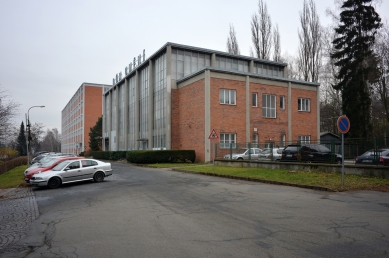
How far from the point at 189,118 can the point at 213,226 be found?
27.4 meters

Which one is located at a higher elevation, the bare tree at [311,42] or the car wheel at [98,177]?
the bare tree at [311,42]

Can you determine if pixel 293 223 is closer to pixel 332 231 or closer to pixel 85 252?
pixel 332 231

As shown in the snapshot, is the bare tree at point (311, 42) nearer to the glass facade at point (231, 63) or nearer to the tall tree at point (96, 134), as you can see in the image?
the glass facade at point (231, 63)

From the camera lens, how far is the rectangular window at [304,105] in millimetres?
38903

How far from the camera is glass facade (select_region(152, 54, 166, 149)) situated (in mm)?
39031

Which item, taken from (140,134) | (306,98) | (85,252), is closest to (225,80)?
(306,98)

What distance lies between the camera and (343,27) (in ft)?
119

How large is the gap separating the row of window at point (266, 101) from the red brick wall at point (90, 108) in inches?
2097

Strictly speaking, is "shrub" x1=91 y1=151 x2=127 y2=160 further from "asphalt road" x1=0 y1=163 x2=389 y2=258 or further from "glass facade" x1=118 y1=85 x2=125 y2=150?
"asphalt road" x1=0 y1=163 x2=389 y2=258

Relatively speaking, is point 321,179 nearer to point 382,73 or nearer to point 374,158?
point 374,158

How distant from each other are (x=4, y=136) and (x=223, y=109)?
1964 cm

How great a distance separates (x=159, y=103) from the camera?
40406 millimetres

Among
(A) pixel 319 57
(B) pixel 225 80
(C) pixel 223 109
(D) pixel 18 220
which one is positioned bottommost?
(D) pixel 18 220

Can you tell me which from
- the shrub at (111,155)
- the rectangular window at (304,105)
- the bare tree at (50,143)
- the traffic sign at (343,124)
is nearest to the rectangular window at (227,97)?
the rectangular window at (304,105)
